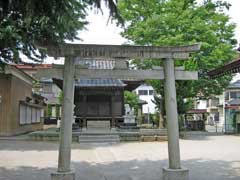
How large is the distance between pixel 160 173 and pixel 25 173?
387cm

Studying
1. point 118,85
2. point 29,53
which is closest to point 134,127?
point 118,85

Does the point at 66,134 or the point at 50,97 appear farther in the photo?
the point at 50,97

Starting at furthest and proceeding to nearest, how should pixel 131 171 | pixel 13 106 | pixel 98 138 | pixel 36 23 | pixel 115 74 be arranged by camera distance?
pixel 13 106 → pixel 98 138 → pixel 131 171 → pixel 115 74 → pixel 36 23

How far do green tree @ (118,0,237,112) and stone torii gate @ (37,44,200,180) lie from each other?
13.5 meters

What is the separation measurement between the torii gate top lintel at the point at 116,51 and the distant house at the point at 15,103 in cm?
1138

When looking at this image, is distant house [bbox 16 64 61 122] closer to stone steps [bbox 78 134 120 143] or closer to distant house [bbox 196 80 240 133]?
distant house [bbox 196 80 240 133]

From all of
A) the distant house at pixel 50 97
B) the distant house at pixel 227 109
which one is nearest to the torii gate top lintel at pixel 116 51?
the distant house at pixel 227 109

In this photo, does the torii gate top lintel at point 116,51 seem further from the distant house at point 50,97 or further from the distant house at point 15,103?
the distant house at point 50,97

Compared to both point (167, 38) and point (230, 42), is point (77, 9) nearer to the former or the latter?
point (167, 38)

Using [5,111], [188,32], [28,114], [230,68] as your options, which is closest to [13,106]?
[5,111]

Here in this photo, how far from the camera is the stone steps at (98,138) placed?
19.4 metres

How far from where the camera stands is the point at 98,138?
19.8 meters

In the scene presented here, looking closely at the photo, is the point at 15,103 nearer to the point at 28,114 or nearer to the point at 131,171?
the point at 28,114

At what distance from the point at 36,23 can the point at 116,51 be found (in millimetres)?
2177
